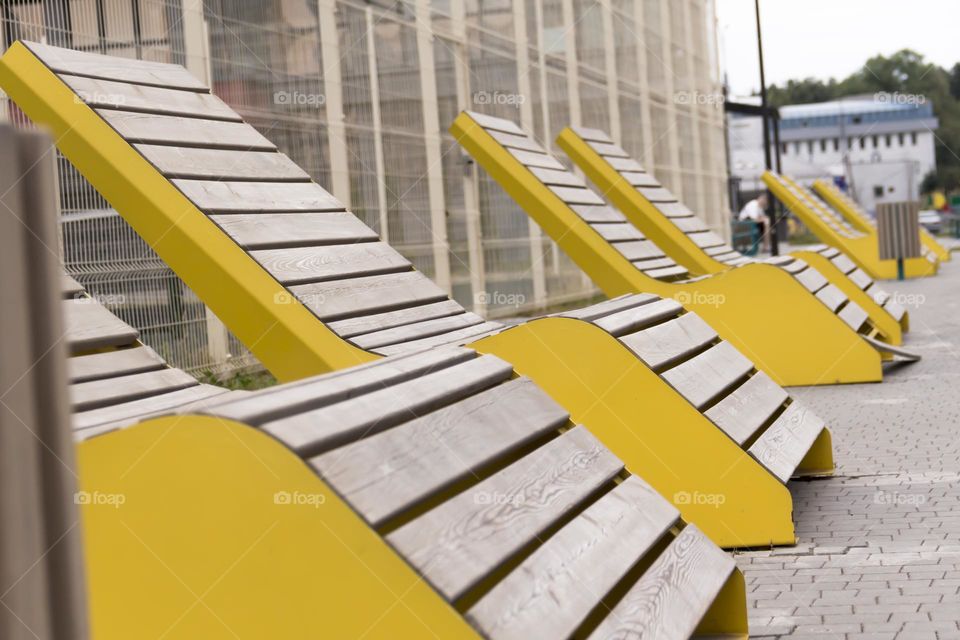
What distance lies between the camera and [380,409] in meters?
2.63

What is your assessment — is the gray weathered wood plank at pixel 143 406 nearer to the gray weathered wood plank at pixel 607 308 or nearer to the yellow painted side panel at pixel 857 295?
the gray weathered wood plank at pixel 607 308

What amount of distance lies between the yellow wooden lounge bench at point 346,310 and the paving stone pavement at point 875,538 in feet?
0.82

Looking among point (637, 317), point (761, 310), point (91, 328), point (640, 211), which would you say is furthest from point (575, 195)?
point (91, 328)

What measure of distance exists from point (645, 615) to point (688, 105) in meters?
28.2

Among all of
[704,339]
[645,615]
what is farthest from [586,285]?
[645,615]

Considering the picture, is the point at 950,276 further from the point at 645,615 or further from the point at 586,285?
the point at 645,615

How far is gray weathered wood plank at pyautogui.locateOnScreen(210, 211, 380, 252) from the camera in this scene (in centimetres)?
523

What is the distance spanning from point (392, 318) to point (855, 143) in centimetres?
11776

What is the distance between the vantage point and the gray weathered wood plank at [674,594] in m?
2.63

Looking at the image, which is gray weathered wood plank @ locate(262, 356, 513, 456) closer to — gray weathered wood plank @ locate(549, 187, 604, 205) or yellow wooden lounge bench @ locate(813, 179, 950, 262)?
gray weathered wood plank @ locate(549, 187, 604, 205)

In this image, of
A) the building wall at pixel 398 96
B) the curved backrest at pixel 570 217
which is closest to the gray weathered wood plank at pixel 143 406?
the building wall at pixel 398 96

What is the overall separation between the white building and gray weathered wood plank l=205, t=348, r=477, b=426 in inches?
2626

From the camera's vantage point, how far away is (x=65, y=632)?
4.40ft

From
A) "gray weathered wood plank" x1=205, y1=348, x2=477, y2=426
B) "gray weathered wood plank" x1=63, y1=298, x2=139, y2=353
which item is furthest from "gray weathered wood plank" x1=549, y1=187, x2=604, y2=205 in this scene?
"gray weathered wood plank" x1=205, y1=348, x2=477, y2=426
